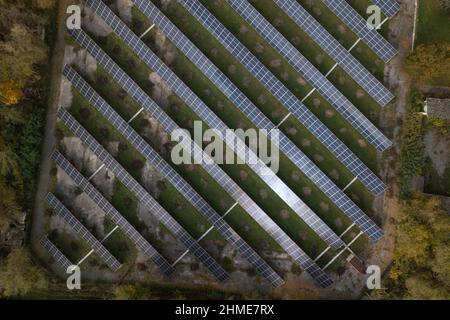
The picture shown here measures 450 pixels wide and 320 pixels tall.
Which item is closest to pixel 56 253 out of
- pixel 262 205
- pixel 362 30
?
pixel 262 205

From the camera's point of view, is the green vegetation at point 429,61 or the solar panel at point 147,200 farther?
the solar panel at point 147,200

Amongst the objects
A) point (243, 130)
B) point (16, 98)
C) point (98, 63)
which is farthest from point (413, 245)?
point (16, 98)

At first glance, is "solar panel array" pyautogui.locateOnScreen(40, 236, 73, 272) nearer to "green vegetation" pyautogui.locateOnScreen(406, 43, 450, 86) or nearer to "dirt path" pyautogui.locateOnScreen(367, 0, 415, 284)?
"dirt path" pyautogui.locateOnScreen(367, 0, 415, 284)

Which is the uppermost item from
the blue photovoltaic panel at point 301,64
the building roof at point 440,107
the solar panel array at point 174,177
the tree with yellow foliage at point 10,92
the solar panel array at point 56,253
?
the building roof at point 440,107

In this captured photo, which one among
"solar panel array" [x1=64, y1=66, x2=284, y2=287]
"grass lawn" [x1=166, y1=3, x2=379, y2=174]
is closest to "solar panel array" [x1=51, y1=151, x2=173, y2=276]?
"solar panel array" [x1=64, y1=66, x2=284, y2=287]

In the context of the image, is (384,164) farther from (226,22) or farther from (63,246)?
(63,246)

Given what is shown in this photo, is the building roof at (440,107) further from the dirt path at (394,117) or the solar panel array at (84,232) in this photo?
the solar panel array at (84,232)

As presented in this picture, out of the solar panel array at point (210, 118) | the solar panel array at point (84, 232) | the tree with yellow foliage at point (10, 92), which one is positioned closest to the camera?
the tree with yellow foliage at point (10, 92)

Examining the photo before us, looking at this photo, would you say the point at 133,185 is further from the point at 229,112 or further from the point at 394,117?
the point at 394,117

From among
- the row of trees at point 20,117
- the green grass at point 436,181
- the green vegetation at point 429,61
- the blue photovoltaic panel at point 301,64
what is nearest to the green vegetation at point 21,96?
the row of trees at point 20,117
